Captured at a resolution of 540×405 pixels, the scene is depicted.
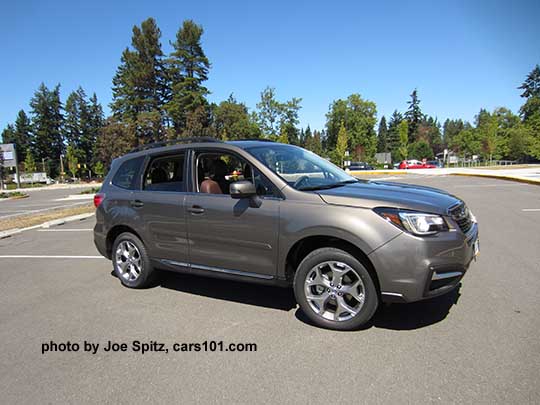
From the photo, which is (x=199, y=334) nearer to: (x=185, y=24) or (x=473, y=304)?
(x=473, y=304)

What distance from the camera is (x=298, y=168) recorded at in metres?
4.39

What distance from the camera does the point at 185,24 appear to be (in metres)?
59.4

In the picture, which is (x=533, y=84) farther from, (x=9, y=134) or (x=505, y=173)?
(x=9, y=134)

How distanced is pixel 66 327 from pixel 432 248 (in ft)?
11.9

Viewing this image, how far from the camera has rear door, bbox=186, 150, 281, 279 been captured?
376cm

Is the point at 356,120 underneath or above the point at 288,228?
above

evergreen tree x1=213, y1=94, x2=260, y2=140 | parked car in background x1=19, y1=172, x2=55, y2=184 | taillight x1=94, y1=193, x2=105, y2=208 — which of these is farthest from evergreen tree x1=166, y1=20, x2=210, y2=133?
taillight x1=94, y1=193, x2=105, y2=208

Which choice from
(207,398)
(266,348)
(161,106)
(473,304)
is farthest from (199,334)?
(161,106)

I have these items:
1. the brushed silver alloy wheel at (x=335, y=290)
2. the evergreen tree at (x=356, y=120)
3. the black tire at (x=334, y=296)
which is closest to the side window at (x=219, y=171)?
the black tire at (x=334, y=296)

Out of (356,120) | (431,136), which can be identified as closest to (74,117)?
(356,120)

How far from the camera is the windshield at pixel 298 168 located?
3975 millimetres

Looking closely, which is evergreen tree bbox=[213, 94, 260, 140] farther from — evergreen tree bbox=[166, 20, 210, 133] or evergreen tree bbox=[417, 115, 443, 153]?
evergreen tree bbox=[417, 115, 443, 153]

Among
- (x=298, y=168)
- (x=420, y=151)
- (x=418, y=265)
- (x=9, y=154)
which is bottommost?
(x=418, y=265)

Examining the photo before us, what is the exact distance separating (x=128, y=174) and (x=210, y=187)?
1.51 meters
